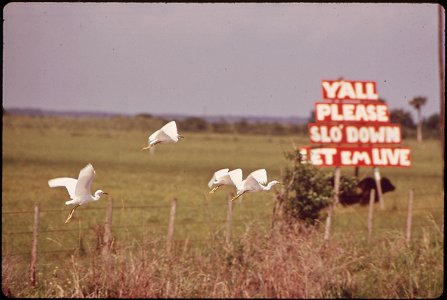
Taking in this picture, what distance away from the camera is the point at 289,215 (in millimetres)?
8750

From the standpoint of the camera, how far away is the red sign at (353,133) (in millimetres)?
14469

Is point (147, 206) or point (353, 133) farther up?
point (353, 133)

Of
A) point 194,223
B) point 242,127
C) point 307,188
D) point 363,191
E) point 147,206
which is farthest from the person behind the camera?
point 242,127

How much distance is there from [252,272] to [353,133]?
8.51m

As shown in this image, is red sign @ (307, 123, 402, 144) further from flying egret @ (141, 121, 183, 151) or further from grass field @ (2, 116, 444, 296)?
flying egret @ (141, 121, 183, 151)

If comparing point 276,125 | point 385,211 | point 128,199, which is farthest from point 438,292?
point 276,125

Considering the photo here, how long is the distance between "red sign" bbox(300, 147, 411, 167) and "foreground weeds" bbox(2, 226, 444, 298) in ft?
15.7

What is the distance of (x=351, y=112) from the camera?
14.9m

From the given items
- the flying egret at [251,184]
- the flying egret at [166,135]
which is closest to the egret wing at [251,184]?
the flying egret at [251,184]

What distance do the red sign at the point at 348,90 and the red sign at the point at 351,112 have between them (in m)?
0.19

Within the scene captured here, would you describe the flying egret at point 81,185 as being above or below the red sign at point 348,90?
below

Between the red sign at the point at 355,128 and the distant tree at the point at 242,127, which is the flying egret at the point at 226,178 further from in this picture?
the distant tree at the point at 242,127

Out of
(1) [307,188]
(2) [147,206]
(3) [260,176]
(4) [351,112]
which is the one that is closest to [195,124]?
(4) [351,112]

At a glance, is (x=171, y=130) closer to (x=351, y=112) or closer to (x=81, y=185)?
(x=81, y=185)
